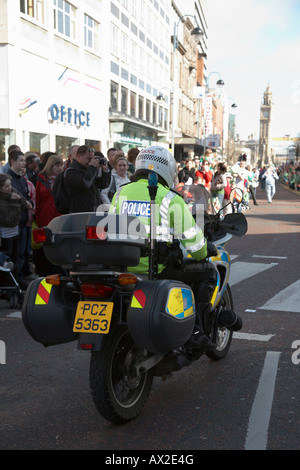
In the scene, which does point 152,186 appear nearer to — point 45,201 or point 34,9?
point 45,201

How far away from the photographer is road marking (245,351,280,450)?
3305 millimetres

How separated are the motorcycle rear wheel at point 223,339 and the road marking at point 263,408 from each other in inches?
14.1

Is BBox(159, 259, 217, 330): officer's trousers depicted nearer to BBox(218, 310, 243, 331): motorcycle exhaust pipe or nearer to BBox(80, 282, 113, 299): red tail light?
BBox(218, 310, 243, 331): motorcycle exhaust pipe

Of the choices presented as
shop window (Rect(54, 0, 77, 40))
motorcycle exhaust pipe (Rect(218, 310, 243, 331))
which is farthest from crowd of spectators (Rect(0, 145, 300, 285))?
shop window (Rect(54, 0, 77, 40))

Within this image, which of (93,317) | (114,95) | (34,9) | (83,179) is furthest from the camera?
(114,95)

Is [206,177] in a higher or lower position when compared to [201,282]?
higher

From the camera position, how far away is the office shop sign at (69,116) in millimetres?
23420

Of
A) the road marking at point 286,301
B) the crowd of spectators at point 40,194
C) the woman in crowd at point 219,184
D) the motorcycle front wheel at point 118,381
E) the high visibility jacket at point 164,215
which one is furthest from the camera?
the woman in crowd at point 219,184

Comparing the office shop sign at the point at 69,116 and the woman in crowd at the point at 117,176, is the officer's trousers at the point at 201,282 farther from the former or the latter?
the office shop sign at the point at 69,116

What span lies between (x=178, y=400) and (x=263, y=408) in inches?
23.4

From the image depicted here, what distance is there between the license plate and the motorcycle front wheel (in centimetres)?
14

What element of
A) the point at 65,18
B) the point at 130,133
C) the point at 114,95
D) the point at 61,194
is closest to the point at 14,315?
the point at 61,194

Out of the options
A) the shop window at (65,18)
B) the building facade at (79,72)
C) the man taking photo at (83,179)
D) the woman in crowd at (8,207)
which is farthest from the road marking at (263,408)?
the shop window at (65,18)

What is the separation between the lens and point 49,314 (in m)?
3.48
